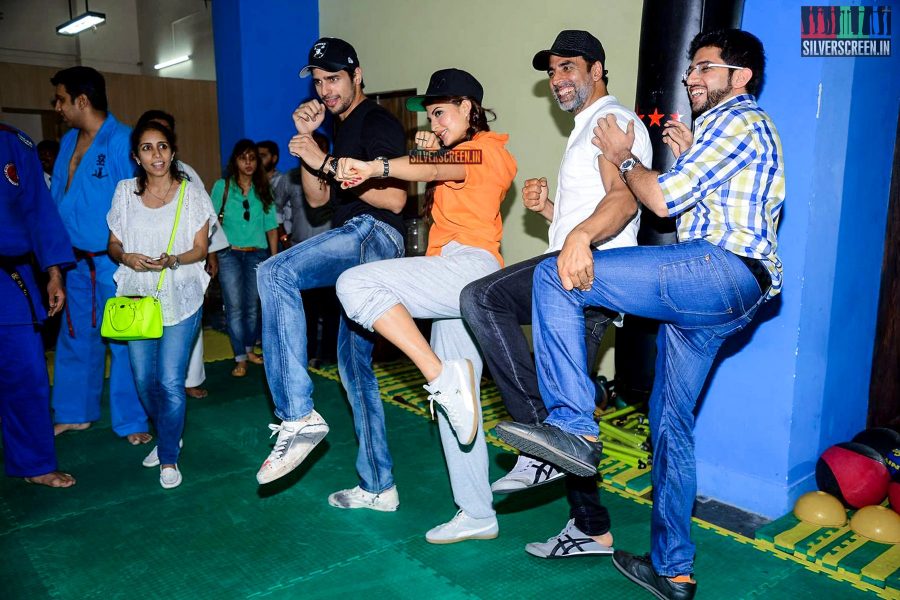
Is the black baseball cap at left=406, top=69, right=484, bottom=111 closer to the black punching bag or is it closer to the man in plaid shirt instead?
the man in plaid shirt

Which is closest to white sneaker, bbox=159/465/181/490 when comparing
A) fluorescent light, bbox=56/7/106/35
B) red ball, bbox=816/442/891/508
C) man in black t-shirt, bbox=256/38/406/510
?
man in black t-shirt, bbox=256/38/406/510

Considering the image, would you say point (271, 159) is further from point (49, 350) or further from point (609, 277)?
point (609, 277)

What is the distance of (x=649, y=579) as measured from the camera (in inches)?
124

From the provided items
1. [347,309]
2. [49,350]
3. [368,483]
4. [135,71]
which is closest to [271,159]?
[49,350]

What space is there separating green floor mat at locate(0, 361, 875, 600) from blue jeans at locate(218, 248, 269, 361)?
6.93 ft

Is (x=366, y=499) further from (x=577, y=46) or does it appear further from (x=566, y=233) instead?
(x=577, y=46)

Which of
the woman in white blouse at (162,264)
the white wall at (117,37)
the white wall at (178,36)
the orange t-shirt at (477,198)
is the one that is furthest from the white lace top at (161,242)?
the white wall at (117,37)

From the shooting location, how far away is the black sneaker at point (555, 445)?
2543 mm

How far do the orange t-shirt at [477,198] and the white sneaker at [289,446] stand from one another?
39.4 inches

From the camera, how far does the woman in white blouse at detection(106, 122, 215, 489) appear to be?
4.34 m

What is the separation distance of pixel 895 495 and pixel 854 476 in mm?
222

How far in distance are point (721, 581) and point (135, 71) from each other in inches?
743

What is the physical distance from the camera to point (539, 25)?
252 inches

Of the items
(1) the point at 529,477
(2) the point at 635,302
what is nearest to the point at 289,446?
(1) the point at 529,477
